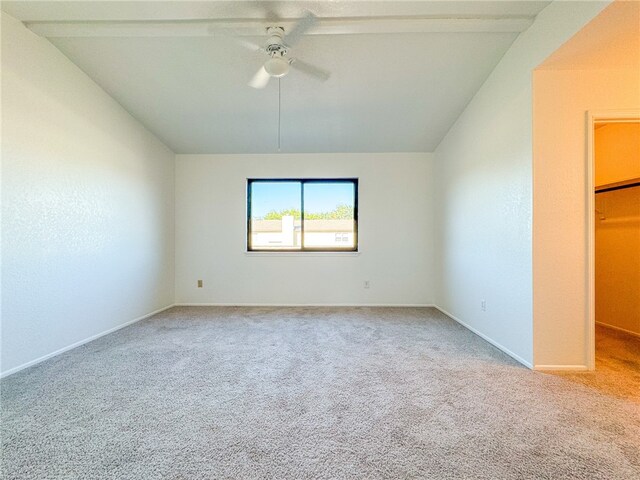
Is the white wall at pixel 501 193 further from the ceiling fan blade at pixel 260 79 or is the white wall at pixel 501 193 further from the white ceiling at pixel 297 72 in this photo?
the ceiling fan blade at pixel 260 79

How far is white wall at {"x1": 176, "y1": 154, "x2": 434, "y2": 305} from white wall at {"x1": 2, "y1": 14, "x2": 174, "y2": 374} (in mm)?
819

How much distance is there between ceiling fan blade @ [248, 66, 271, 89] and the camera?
2452 millimetres

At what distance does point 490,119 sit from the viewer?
8.86 ft

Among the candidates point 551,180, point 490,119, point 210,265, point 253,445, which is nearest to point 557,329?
point 551,180

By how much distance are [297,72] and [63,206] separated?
2.53m

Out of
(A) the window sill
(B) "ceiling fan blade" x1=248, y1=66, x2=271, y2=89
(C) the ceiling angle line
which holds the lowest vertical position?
(A) the window sill

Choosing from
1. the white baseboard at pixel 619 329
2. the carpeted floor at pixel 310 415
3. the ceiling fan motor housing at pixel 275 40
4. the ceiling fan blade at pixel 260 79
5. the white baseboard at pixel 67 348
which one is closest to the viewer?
the carpeted floor at pixel 310 415

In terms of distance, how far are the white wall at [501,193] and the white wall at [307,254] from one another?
0.75 metres

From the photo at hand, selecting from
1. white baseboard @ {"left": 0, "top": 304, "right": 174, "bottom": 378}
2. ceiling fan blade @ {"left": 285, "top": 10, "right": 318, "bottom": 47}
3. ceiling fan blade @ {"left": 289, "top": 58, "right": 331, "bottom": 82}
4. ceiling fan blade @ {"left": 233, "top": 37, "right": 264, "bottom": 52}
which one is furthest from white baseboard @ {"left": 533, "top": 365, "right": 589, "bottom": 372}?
white baseboard @ {"left": 0, "top": 304, "right": 174, "bottom": 378}

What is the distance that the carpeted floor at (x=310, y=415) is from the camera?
1167 millimetres

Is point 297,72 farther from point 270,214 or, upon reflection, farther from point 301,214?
point 270,214

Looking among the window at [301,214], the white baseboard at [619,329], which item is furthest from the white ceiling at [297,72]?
the white baseboard at [619,329]

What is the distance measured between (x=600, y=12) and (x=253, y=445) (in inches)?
118

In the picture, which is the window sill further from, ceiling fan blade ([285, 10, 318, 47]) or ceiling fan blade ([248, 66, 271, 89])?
ceiling fan blade ([285, 10, 318, 47])
